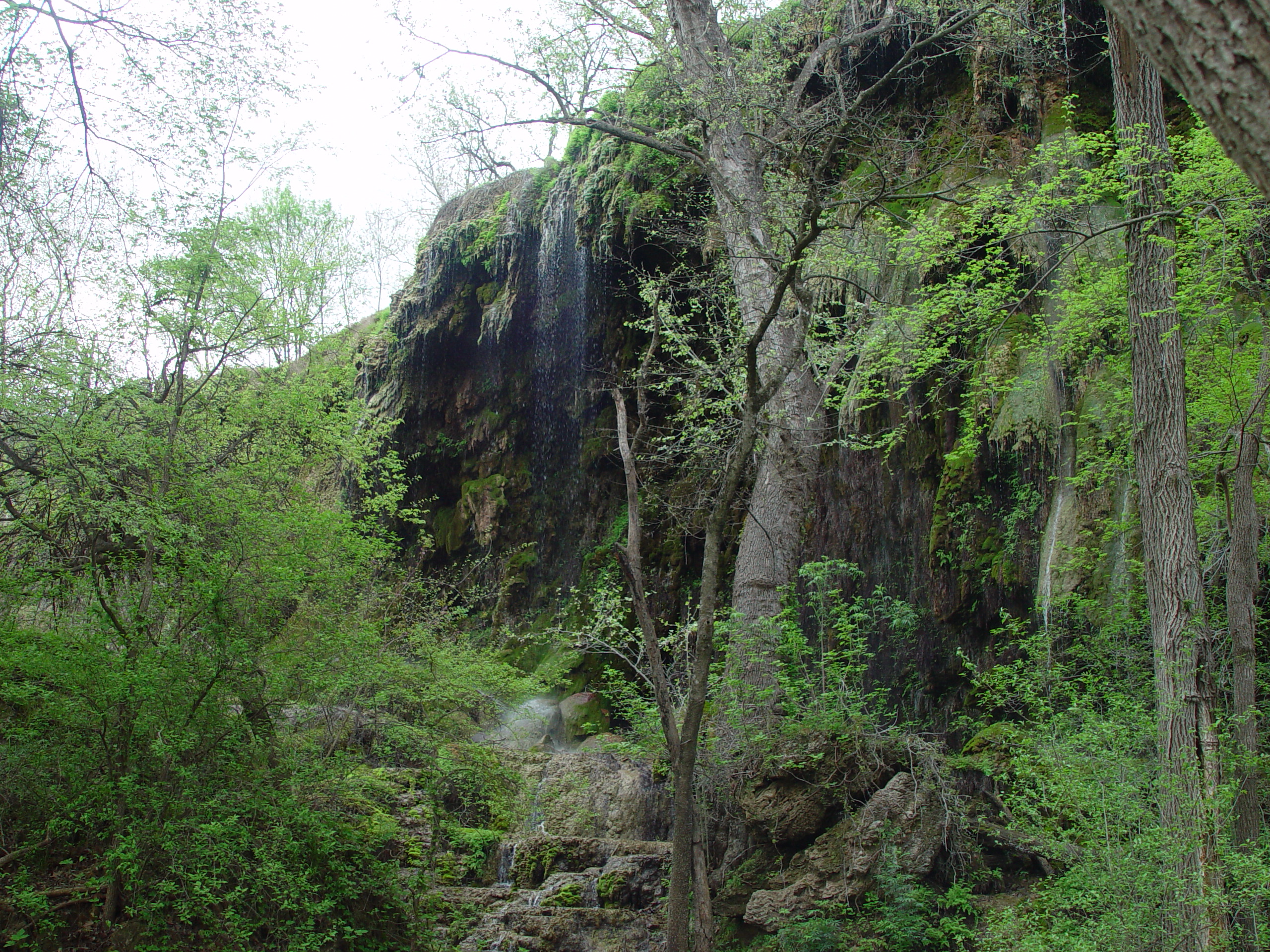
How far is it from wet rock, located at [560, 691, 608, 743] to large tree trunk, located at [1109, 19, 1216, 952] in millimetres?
9014

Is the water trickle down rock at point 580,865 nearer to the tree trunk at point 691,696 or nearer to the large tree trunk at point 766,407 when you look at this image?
the tree trunk at point 691,696

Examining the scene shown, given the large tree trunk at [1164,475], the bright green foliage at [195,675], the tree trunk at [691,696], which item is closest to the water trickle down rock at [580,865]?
the bright green foliage at [195,675]

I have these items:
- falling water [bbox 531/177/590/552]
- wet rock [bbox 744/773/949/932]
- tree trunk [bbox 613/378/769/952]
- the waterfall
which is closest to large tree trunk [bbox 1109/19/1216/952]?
wet rock [bbox 744/773/949/932]

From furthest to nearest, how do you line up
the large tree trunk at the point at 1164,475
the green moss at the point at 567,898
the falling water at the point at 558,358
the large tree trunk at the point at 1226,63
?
the falling water at the point at 558,358 → the green moss at the point at 567,898 → the large tree trunk at the point at 1164,475 → the large tree trunk at the point at 1226,63

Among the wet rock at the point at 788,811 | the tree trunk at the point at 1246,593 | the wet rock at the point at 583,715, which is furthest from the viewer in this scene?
the wet rock at the point at 583,715

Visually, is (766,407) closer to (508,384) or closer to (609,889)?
(609,889)

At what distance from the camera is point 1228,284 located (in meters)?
7.14

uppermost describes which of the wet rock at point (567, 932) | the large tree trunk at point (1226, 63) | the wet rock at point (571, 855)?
the large tree trunk at point (1226, 63)

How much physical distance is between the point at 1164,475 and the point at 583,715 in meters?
10.1

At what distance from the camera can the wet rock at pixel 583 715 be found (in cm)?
1342

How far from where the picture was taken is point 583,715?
13750 millimetres

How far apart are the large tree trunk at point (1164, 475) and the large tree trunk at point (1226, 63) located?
416 centimetres

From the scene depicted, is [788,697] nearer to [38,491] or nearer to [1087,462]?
[1087,462]

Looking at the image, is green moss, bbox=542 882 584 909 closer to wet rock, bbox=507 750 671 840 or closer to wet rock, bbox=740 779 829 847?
wet rock, bbox=507 750 671 840
